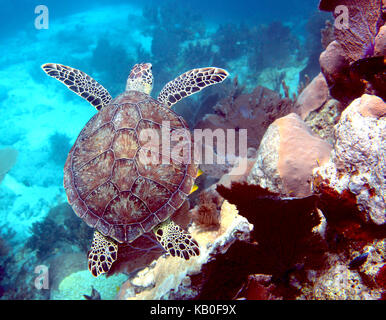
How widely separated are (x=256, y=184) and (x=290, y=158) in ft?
1.63

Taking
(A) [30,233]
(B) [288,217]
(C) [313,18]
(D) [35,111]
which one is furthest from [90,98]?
(C) [313,18]

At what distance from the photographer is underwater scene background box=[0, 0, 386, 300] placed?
170 centimetres

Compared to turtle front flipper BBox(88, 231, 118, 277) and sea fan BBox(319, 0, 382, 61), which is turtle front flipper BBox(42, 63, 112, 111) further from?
sea fan BBox(319, 0, 382, 61)

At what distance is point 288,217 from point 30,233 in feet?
25.8

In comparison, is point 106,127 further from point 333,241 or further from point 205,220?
point 333,241

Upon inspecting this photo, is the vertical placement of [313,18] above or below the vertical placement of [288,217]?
above

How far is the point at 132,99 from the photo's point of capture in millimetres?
3279

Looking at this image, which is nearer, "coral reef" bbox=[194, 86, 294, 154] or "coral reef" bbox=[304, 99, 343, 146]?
"coral reef" bbox=[304, 99, 343, 146]

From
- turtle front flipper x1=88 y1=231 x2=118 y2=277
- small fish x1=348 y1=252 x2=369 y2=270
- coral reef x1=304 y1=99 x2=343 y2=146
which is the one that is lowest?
turtle front flipper x1=88 y1=231 x2=118 y2=277

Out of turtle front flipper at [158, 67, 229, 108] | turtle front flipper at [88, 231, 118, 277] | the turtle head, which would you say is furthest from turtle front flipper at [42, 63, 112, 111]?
turtle front flipper at [88, 231, 118, 277]

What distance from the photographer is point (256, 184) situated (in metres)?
2.67

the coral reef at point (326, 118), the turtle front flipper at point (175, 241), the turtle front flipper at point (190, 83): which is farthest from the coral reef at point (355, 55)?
the turtle front flipper at point (175, 241)

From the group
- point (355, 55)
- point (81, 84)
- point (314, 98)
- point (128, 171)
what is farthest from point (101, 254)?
point (314, 98)

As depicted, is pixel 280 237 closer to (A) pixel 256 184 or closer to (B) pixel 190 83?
(A) pixel 256 184
